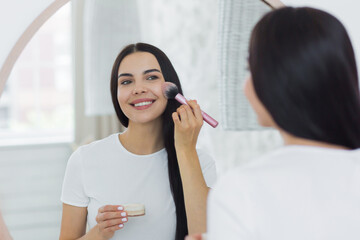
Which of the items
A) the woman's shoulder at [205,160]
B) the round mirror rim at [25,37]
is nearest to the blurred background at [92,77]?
the round mirror rim at [25,37]

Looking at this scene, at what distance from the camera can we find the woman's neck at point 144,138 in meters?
0.80

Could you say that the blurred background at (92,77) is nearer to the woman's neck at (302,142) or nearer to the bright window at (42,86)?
the bright window at (42,86)

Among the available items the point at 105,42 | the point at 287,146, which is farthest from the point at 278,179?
the point at 105,42

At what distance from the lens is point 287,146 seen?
0.42 m

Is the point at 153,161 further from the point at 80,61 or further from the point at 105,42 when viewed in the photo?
the point at 80,61

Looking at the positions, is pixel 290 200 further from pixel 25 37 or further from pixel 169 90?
pixel 25 37

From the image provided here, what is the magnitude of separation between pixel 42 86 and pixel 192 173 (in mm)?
2606

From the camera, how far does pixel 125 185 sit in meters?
0.74

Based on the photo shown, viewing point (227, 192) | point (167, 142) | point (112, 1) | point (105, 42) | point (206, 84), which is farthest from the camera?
point (206, 84)

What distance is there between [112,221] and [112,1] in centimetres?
112

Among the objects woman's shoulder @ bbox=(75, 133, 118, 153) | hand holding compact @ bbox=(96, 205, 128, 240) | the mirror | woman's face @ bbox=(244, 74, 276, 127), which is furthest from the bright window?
woman's face @ bbox=(244, 74, 276, 127)

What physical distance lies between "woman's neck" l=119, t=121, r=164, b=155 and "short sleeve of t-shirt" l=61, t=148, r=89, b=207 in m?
0.10

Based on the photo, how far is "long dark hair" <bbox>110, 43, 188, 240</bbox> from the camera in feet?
2.45

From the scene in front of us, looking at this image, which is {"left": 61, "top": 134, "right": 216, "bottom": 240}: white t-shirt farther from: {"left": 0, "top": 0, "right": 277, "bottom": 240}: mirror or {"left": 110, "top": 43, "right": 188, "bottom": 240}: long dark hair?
{"left": 0, "top": 0, "right": 277, "bottom": 240}: mirror
